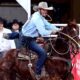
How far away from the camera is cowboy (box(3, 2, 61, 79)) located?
1138 centimetres

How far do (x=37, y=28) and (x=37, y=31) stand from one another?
9.0 inches

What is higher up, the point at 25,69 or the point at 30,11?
the point at 30,11

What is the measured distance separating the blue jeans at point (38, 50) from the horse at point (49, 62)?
0.15 m

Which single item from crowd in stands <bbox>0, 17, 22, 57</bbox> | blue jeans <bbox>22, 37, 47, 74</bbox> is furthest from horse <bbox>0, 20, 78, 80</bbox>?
crowd in stands <bbox>0, 17, 22, 57</bbox>

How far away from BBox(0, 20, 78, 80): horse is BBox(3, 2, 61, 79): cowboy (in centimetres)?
17

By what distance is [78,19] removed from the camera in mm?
15930

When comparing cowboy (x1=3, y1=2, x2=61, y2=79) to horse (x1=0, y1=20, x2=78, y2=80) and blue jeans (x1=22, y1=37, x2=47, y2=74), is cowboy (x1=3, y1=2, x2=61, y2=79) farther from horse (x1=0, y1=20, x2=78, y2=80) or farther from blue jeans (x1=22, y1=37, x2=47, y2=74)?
horse (x1=0, y1=20, x2=78, y2=80)

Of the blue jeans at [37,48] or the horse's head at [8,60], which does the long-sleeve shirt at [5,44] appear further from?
the blue jeans at [37,48]

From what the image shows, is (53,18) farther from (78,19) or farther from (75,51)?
(75,51)

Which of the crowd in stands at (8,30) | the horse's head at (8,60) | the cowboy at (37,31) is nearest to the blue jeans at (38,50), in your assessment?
the cowboy at (37,31)

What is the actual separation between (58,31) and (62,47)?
409 mm

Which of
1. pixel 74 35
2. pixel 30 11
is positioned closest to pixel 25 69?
pixel 74 35

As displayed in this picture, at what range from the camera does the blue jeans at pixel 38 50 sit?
11508 millimetres

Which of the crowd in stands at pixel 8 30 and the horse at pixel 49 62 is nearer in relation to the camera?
the horse at pixel 49 62
